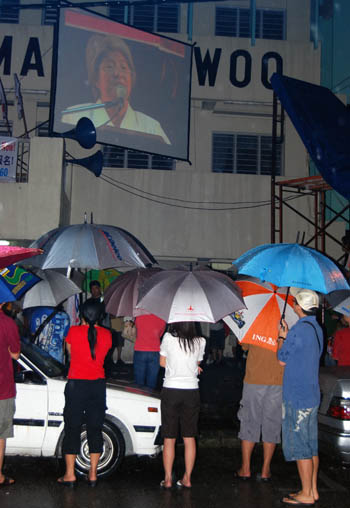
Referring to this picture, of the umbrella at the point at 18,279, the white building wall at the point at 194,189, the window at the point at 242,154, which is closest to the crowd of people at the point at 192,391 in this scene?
the umbrella at the point at 18,279

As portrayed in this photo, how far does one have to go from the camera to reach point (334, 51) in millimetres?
19734

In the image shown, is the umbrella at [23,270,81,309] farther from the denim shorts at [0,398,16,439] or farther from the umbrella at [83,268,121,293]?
the umbrella at [83,268,121,293]

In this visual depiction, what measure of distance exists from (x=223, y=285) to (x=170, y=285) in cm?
55

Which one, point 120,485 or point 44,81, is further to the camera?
point 44,81

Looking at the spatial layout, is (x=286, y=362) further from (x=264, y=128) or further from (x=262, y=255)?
(x=264, y=128)

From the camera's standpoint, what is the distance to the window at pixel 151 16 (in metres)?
Result: 19.1

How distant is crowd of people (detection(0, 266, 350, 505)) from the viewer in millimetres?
5480

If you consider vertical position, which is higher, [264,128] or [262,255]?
[264,128]

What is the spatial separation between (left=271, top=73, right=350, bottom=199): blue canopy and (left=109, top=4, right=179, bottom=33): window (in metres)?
10.9

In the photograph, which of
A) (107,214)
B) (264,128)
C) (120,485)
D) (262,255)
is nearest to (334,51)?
(264,128)

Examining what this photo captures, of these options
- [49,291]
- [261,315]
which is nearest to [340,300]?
[261,315]

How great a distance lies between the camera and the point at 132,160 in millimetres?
18297

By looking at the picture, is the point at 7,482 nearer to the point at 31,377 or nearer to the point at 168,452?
the point at 31,377

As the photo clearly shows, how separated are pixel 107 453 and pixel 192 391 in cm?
129
